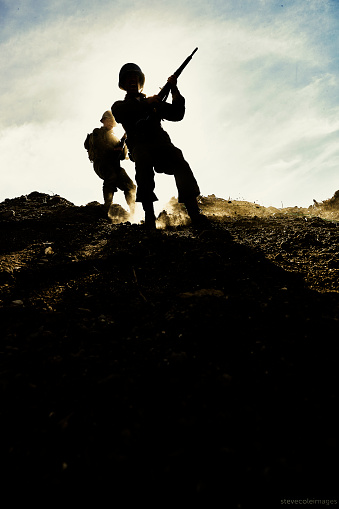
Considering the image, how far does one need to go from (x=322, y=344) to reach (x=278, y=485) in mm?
625

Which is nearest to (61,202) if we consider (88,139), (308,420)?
(88,139)

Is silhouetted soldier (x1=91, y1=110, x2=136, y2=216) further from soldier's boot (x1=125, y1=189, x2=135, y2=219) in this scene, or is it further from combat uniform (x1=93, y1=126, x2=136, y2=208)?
soldier's boot (x1=125, y1=189, x2=135, y2=219)

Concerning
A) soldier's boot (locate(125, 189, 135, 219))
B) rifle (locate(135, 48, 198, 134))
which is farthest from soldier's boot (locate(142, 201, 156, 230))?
soldier's boot (locate(125, 189, 135, 219))

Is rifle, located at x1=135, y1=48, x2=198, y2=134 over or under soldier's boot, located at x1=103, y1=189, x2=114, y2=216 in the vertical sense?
over

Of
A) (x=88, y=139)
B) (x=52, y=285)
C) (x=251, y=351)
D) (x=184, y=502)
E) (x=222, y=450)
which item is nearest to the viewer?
(x=184, y=502)

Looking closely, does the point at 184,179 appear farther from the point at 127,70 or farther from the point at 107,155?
the point at 107,155

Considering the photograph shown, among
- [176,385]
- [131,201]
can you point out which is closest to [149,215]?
[176,385]

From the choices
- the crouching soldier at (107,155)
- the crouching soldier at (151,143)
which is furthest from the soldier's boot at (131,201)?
the crouching soldier at (151,143)

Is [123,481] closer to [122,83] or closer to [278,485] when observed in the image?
[278,485]

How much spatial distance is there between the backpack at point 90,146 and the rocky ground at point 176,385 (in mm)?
6503

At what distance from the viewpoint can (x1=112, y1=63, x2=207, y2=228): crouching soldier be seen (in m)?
4.31

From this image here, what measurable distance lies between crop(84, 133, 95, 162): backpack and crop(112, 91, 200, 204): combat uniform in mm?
3660

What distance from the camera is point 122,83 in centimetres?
462

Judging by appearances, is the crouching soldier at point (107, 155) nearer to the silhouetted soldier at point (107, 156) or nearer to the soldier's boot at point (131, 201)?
the silhouetted soldier at point (107, 156)
